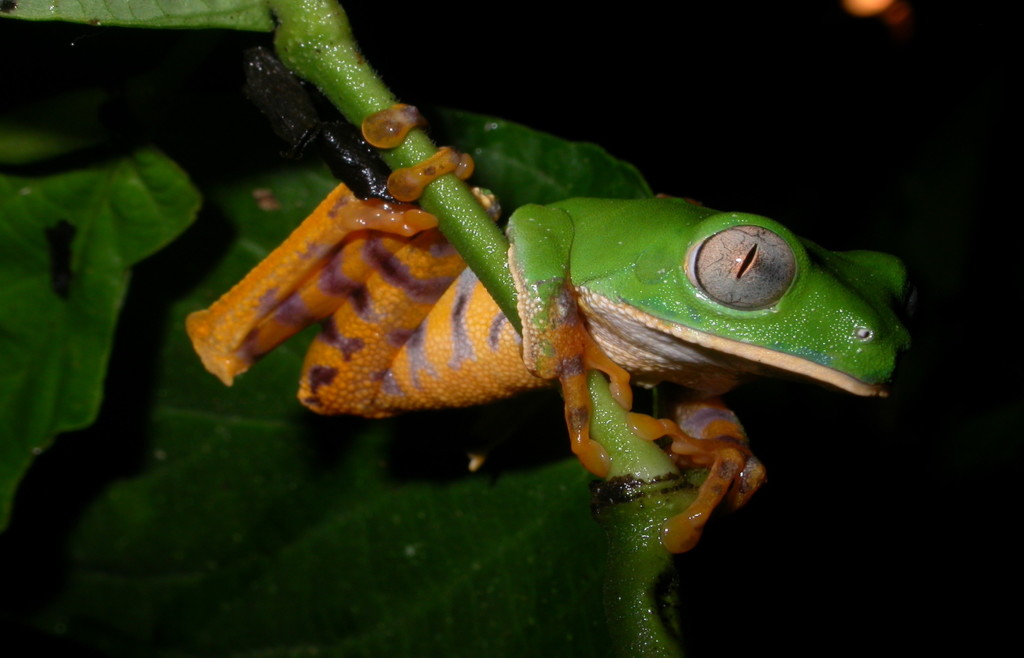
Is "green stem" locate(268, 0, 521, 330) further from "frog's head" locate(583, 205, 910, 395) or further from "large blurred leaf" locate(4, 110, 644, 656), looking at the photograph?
"large blurred leaf" locate(4, 110, 644, 656)

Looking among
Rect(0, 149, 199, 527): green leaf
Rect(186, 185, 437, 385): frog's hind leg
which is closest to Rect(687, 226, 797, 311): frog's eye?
Rect(186, 185, 437, 385): frog's hind leg

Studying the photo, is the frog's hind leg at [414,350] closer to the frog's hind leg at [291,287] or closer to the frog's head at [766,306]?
the frog's hind leg at [291,287]

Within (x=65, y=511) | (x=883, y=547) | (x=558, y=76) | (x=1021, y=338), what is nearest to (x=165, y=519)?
(x=65, y=511)

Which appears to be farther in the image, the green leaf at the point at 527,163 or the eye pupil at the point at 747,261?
the green leaf at the point at 527,163

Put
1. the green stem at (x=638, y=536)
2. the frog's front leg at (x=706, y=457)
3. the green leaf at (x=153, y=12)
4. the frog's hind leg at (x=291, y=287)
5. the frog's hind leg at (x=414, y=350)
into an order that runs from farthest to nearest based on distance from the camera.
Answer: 1. the frog's hind leg at (x=414, y=350)
2. the frog's hind leg at (x=291, y=287)
3. the green leaf at (x=153, y=12)
4. the frog's front leg at (x=706, y=457)
5. the green stem at (x=638, y=536)

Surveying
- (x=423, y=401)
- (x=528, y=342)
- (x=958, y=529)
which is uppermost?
(x=528, y=342)

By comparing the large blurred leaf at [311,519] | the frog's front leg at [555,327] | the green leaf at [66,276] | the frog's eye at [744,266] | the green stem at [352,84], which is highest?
the green stem at [352,84]

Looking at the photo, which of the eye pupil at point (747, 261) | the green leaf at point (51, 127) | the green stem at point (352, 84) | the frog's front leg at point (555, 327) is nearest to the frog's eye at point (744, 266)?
the eye pupil at point (747, 261)

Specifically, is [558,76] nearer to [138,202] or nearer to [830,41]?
[830,41]

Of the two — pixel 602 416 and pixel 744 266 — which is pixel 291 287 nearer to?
pixel 602 416
